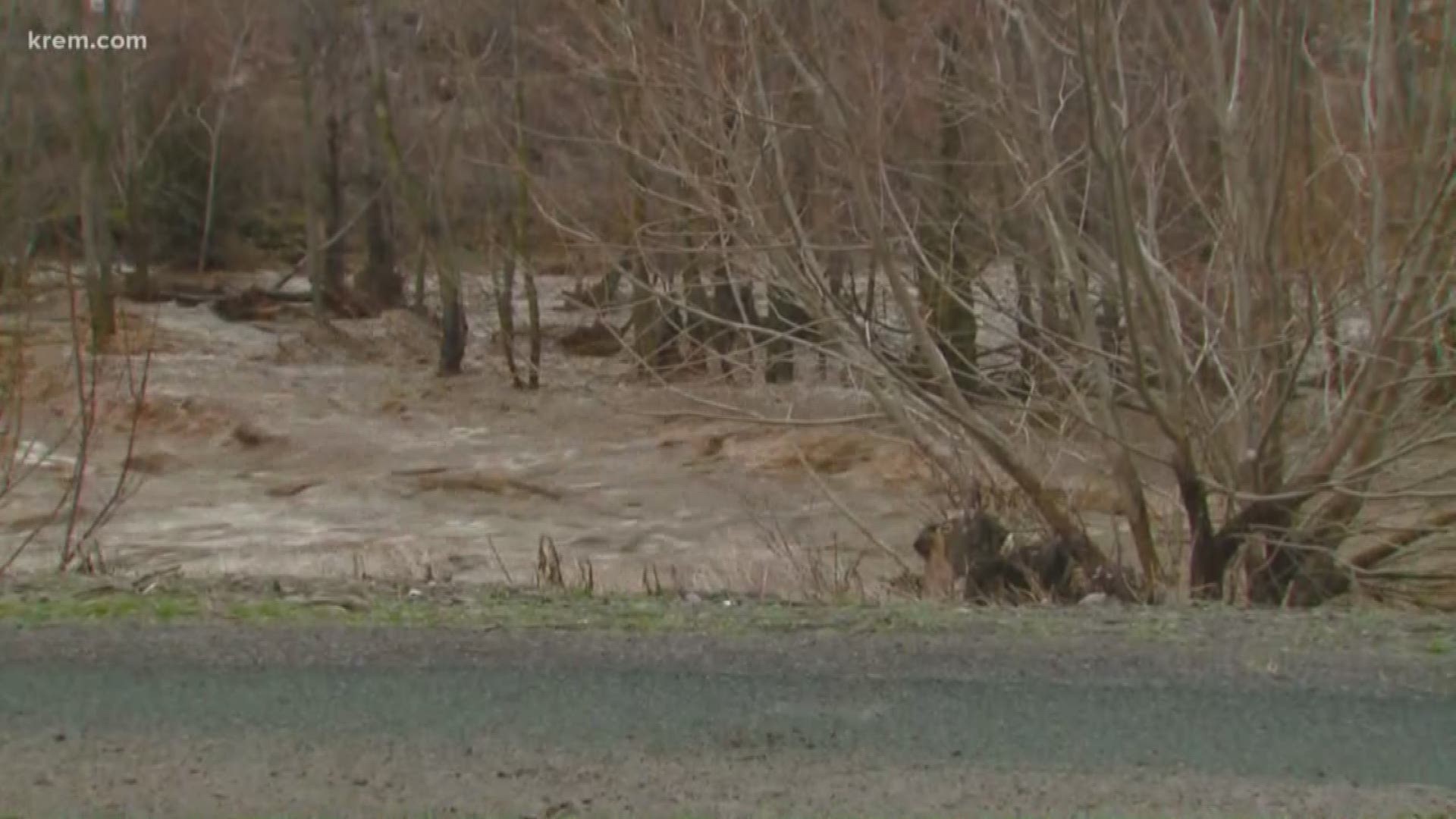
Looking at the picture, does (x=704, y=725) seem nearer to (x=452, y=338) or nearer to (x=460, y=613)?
(x=460, y=613)

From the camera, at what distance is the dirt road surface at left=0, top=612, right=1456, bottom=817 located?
561 centimetres

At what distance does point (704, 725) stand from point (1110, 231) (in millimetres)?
6822

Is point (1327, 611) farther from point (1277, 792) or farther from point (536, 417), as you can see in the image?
point (536, 417)

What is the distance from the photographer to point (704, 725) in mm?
6445

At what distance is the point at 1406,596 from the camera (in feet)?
42.0

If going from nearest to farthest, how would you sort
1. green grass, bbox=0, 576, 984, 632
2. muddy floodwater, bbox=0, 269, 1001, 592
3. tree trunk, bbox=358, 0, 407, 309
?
green grass, bbox=0, 576, 984, 632 → muddy floodwater, bbox=0, 269, 1001, 592 → tree trunk, bbox=358, 0, 407, 309

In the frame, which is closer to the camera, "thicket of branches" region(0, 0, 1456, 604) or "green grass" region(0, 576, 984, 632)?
"green grass" region(0, 576, 984, 632)

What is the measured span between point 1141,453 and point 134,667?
6.61 meters

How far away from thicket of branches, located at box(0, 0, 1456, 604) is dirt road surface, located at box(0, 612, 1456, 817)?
13.0ft

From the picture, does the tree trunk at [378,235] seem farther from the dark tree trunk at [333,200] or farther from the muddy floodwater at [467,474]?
the muddy floodwater at [467,474]

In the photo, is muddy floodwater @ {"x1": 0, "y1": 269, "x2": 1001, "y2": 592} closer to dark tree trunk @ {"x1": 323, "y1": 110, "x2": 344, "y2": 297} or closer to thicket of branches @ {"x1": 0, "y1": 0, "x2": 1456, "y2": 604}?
thicket of branches @ {"x1": 0, "y1": 0, "x2": 1456, "y2": 604}

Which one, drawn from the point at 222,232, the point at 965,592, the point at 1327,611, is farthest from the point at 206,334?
the point at 1327,611

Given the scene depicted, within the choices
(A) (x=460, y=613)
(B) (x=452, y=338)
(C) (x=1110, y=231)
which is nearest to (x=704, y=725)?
(A) (x=460, y=613)

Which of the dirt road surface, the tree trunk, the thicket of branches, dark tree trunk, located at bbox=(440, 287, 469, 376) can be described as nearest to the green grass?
the dirt road surface
